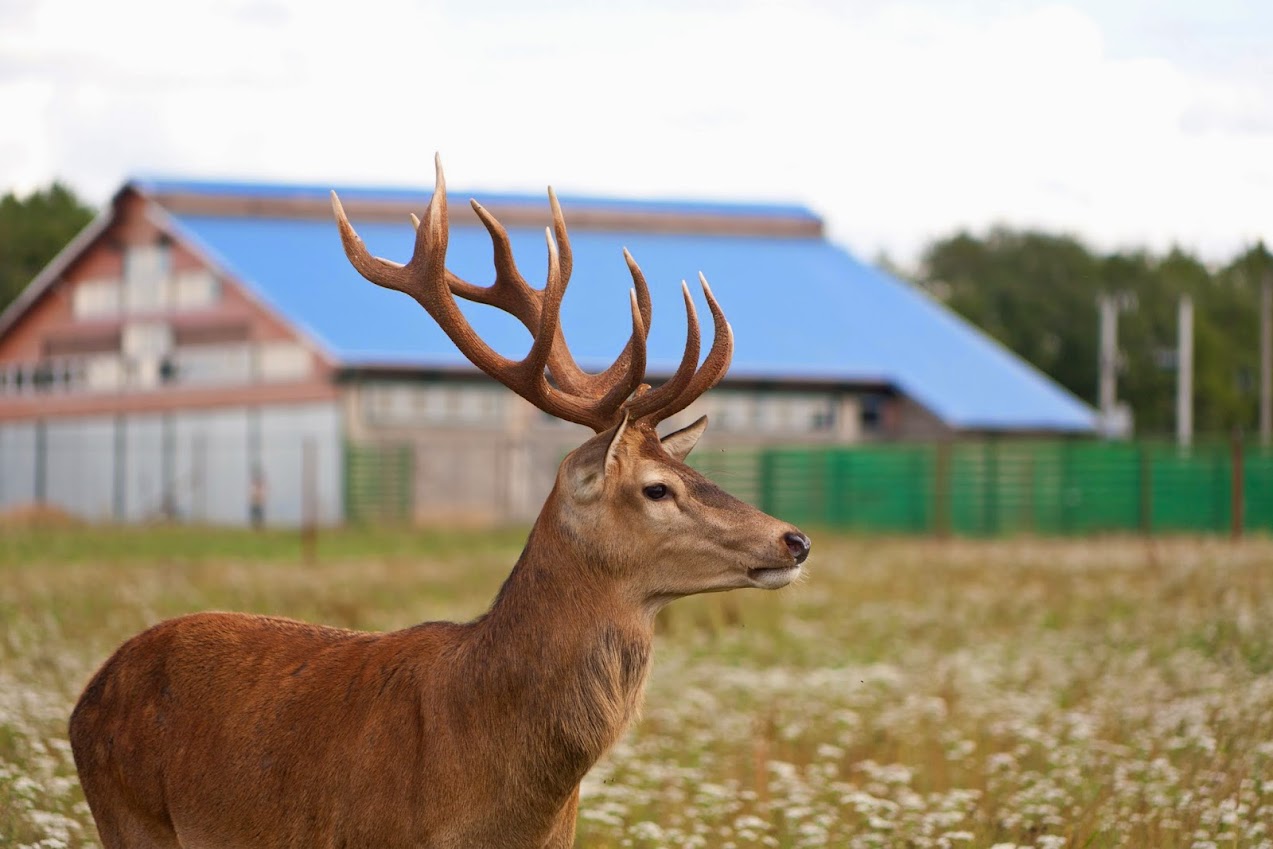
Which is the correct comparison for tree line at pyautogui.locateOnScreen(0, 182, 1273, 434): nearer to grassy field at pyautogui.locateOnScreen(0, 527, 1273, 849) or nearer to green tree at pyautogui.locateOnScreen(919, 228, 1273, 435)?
green tree at pyautogui.locateOnScreen(919, 228, 1273, 435)

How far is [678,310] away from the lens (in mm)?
45031

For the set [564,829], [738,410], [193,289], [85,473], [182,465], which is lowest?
[85,473]

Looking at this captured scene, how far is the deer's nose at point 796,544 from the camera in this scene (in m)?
5.23

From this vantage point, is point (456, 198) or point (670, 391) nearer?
point (670, 391)

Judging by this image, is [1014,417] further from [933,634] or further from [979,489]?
[933,634]

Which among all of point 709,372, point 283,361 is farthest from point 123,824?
point 283,361

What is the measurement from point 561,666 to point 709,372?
1.09 m

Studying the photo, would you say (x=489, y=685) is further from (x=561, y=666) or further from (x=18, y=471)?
(x=18, y=471)

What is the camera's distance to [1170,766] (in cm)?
790

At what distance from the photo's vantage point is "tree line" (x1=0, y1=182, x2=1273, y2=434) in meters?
73.4

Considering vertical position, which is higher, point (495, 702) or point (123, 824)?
point (495, 702)

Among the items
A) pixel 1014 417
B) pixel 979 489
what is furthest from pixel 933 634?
pixel 1014 417

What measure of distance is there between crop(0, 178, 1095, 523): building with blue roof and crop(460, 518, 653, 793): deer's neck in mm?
32769

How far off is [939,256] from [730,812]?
258ft
